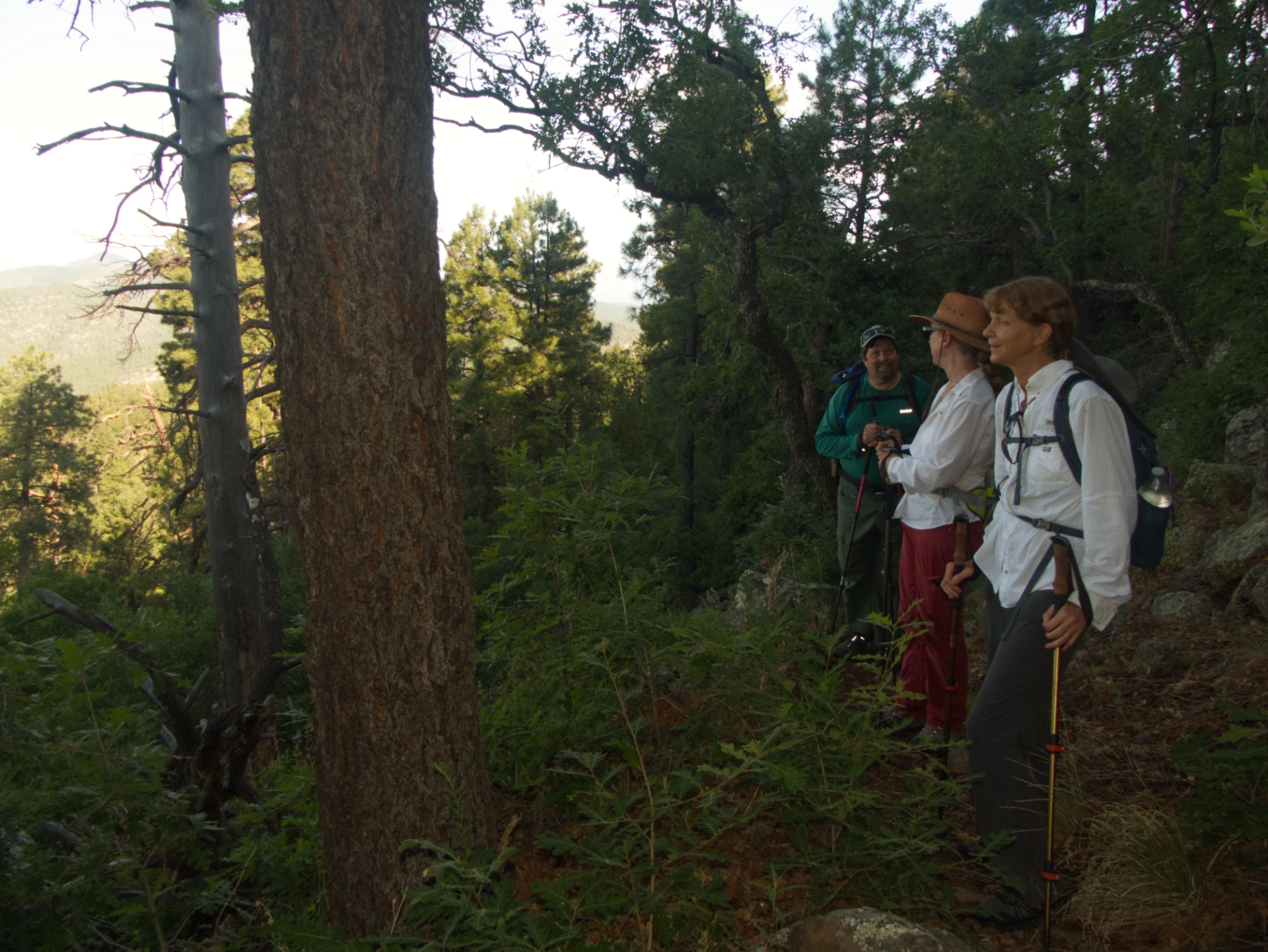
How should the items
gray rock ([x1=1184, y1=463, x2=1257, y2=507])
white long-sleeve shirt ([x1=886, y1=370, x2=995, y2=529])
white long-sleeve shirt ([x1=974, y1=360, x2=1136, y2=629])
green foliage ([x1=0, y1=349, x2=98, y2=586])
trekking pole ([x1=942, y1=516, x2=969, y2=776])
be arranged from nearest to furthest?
white long-sleeve shirt ([x1=974, y1=360, x2=1136, y2=629]) < trekking pole ([x1=942, y1=516, x2=969, y2=776]) < white long-sleeve shirt ([x1=886, y1=370, x2=995, y2=529]) < gray rock ([x1=1184, y1=463, x2=1257, y2=507]) < green foliage ([x1=0, y1=349, x2=98, y2=586])

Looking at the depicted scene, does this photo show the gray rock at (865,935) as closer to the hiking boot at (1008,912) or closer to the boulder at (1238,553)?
the hiking boot at (1008,912)

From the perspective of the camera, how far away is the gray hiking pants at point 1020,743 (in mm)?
2520

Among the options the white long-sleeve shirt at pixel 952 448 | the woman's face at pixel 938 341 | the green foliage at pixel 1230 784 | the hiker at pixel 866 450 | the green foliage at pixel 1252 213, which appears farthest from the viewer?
the hiker at pixel 866 450

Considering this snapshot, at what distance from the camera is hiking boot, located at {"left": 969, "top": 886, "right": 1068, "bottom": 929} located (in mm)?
2451

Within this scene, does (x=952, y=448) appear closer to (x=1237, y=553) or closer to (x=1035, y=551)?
(x=1035, y=551)

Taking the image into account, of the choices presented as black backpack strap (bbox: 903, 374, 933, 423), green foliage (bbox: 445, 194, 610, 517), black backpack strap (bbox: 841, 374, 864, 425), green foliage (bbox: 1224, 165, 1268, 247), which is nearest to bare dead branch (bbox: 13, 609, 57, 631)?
black backpack strap (bbox: 841, 374, 864, 425)

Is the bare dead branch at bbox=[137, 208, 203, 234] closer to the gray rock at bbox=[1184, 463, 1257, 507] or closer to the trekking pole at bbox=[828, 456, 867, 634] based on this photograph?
the trekking pole at bbox=[828, 456, 867, 634]

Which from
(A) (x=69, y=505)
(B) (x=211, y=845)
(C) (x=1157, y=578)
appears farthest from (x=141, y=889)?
(A) (x=69, y=505)

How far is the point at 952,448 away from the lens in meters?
3.38

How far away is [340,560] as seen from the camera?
7.55 feet

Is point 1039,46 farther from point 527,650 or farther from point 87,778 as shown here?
point 87,778

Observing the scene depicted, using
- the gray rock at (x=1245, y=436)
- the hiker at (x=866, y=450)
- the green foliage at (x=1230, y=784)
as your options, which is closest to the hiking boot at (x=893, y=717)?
the hiker at (x=866, y=450)

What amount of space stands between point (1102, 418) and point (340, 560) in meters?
2.34

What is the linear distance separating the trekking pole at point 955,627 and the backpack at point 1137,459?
2.85 ft
